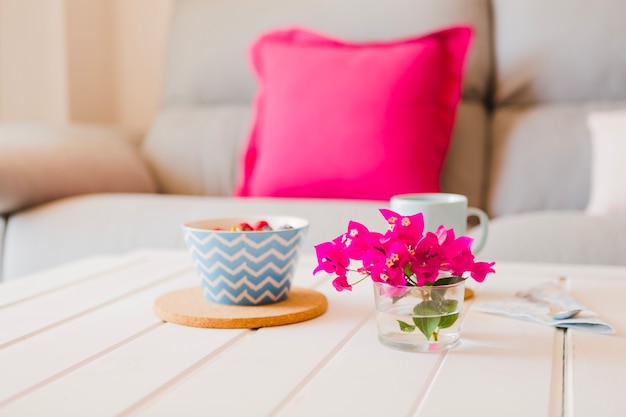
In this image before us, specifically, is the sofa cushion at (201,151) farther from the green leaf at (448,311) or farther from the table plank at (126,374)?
the green leaf at (448,311)

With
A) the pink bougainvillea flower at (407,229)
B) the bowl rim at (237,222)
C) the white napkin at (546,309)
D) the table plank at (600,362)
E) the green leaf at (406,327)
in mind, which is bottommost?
the table plank at (600,362)

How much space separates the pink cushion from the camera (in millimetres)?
1832

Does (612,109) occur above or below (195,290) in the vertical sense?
above

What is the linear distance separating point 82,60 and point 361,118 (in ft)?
4.48

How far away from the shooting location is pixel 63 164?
1.88m

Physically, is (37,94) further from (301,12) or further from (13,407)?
(13,407)

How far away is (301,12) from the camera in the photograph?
2230 millimetres

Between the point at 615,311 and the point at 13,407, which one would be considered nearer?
the point at 13,407

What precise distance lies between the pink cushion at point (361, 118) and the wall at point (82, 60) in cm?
102

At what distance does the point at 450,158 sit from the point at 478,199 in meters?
0.13

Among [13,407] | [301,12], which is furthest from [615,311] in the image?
[301,12]

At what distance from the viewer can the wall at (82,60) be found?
9.01ft

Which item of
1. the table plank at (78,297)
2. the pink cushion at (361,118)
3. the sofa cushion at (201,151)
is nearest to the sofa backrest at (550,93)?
the pink cushion at (361,118)

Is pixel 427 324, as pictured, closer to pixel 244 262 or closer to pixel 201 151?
pixel 244 262
